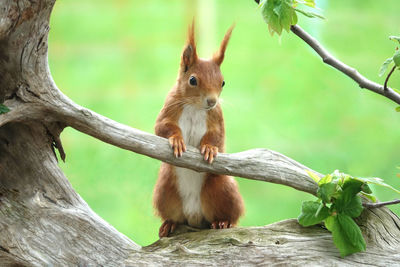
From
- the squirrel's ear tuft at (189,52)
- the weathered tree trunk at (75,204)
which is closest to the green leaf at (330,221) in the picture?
the weathered tree trunk at (75,204)

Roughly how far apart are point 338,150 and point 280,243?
5.44 ft

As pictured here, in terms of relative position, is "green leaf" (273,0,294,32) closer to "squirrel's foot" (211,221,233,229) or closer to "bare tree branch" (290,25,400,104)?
"bare tree branch" (290,25,400,104)

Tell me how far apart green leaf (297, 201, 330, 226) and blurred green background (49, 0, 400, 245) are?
1.49m

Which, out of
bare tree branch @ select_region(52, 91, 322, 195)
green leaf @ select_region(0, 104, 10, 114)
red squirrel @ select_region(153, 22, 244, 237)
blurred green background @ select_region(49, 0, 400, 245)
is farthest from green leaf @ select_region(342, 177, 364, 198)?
blurred green background @ select_region(49, 0, 400, 245)

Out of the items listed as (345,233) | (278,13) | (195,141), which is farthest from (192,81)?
(345,233)

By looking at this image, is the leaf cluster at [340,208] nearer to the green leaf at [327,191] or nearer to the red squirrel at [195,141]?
the green leaf at [327,191]

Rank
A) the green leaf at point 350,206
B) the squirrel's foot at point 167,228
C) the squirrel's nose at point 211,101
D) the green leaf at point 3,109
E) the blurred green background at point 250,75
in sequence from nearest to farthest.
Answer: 1. the green leaf at point 3,109
2. the green leaf at point 350,206
3. the squirrel's nose at point 211,101
4. the squirrel's foot at point 167,228
5. the blurred green background at point 250,75

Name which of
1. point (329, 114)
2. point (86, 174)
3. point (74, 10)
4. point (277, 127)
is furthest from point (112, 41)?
point (329, 114)

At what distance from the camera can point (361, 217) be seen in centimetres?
162

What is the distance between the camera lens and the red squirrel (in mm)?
1700

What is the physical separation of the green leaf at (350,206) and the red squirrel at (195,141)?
36cm

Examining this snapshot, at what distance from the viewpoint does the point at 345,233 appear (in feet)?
4.88

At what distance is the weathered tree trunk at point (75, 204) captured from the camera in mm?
1474

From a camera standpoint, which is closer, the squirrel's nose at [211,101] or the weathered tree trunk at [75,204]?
the weathered tree trunk at [75,204]
